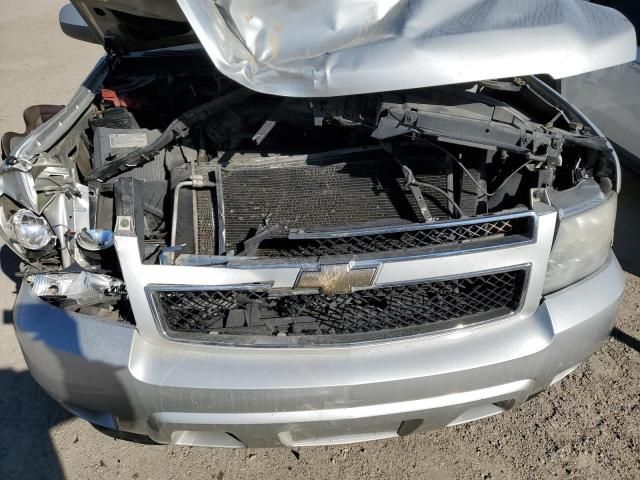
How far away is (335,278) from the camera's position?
167 cm

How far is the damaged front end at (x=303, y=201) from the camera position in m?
1.77

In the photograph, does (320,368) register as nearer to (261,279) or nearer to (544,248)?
(261,279)

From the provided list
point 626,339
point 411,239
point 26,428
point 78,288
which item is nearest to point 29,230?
point 78,288

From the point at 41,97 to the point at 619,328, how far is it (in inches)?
220

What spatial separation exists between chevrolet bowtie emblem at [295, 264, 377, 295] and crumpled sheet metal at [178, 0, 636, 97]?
2.07ft

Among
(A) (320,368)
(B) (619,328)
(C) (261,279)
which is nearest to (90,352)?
(C) (261,279)

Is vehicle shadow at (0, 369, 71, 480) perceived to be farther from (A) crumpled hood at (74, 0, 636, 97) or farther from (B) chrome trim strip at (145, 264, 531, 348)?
(A) crumpled hood at (74, 0, 636, 97)

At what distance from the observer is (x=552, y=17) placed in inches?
75.3

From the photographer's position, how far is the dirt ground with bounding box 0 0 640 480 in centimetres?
219

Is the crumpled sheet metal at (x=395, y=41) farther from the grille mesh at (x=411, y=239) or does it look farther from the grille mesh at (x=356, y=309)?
the grille mesh at (x=356, y=309)

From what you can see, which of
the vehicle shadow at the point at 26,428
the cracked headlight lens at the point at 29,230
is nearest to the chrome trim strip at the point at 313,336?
the cracked headlight lens at the point at 29,230

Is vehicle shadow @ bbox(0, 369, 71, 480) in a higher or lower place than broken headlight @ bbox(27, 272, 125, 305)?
lower

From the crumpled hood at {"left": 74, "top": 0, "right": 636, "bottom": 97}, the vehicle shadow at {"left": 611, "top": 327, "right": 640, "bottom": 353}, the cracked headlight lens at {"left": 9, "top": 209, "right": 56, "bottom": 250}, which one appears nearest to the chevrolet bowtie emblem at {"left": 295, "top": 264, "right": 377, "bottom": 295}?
the crumpled hood at {"left": 74, "top": 0, "right": 636, "bottom": 97}

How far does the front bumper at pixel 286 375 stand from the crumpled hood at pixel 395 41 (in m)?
0.89
